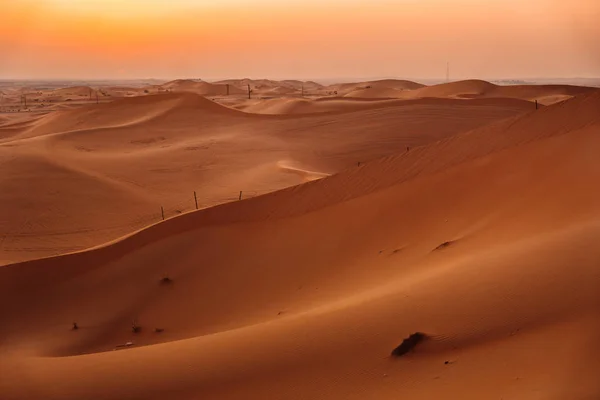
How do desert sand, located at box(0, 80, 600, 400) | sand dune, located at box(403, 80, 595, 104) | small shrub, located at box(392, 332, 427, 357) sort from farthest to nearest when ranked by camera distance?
sand dune, located at box(403, 80, 595, 104)
small shrub, located at box(392, 332, 427, 357)
desert sand, located at box(0, 80, 600, 400)

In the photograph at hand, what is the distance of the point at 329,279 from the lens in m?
7.34

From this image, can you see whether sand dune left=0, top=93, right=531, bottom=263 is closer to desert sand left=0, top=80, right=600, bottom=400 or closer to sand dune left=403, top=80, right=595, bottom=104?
desert sand left=0, top=80, right=600, bottom=400

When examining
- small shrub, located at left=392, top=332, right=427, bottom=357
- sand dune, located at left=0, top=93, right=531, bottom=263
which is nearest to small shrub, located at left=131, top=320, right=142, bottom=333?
small shrub, located at left=392, top=332, right=427, bottom=357

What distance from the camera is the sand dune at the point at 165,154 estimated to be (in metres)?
13.9

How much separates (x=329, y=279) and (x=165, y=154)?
1511 cm

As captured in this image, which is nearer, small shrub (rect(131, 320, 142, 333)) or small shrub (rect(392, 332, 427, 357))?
small shrub (rect(392, 332, 427, 357))

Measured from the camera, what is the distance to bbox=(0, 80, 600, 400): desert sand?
14.4 feet

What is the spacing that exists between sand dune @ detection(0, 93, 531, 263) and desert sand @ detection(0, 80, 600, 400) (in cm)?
15

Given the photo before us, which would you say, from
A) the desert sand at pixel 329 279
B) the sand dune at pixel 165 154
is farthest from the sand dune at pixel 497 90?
the desert sand at pixel 329 279

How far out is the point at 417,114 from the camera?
24.8m

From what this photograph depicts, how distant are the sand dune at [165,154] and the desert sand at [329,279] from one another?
5.7 inches

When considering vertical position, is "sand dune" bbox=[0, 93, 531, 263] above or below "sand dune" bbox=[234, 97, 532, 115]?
below

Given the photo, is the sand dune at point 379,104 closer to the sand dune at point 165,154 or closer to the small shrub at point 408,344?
the sand dune at point 165,154

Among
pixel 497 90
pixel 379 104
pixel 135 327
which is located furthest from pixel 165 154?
pixel 497 90
